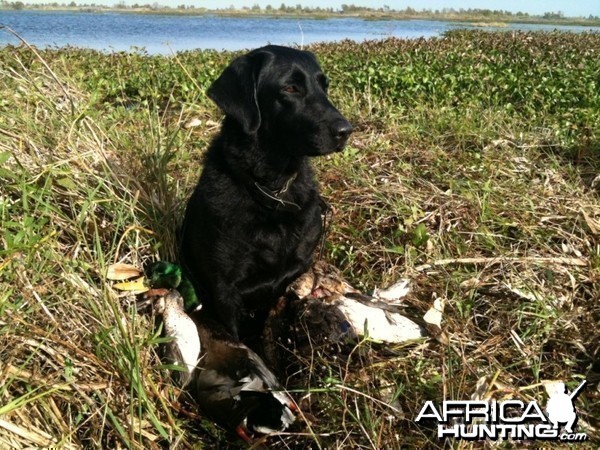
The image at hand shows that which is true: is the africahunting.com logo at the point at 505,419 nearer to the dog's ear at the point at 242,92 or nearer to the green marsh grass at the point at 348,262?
the green marsh grass at the point at 348,262

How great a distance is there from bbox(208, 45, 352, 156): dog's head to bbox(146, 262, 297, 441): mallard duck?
86 cm

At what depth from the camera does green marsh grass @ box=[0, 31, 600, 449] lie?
7.04 feet

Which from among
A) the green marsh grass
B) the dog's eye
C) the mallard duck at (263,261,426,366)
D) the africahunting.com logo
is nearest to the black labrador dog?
the dog's eye

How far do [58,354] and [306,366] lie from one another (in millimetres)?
1019

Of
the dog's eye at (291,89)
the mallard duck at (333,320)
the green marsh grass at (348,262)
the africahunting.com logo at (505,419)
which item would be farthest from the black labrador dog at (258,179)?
the africahunting.com logo at (505,419)

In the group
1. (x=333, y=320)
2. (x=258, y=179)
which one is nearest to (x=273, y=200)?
(x=258, y=179)

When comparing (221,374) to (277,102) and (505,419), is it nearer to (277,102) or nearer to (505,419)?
(505,419)

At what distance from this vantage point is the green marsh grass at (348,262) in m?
2.15

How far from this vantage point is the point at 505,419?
2.03 meters

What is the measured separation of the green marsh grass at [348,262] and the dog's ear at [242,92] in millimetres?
765

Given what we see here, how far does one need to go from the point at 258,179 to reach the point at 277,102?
38 centimetres

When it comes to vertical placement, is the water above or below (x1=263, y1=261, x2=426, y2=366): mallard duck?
above

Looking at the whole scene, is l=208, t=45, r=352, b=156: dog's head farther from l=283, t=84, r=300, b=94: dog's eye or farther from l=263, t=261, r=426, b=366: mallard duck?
l=263, t=261, r=426, b=366: mallard duck

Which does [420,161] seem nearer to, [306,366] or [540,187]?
[540,187]
